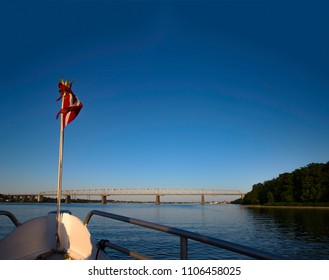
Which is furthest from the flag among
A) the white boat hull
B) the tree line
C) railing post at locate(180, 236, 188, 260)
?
the tree line

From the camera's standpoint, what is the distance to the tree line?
385 ft

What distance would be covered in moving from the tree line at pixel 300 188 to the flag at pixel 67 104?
122 metres

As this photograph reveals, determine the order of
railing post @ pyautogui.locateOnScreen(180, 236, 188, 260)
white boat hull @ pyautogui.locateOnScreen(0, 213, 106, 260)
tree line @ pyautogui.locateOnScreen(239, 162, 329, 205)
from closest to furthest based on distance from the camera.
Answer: railing post @ pyautogui.locateOnScreen(180, 236, 188, 260) < white boat hull @ pyautogui.locateOnScreen(0, 213, 106, 260) < tree line @ pyautogui.locateOnScreen(239, 162, 329, 205)

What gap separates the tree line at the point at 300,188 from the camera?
385 feet

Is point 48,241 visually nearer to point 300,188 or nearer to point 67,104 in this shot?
point 67,104

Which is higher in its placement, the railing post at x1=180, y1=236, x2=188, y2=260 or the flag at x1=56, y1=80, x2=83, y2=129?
the flag at x1=56, y1=80, x2=83, y2=129

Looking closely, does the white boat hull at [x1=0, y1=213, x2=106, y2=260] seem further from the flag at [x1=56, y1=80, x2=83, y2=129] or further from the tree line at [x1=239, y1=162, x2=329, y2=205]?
the tree line at [x1=239, y1=162, x2=329, y2=205]

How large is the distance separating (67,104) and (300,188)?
136m

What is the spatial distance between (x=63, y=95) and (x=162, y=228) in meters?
3.17

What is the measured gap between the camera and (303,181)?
12406 cm

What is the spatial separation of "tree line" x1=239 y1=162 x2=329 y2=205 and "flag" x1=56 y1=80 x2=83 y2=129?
122146mm

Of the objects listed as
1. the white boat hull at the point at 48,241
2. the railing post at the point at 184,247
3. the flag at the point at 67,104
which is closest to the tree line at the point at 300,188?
the white boat hull at the point at 48,241
